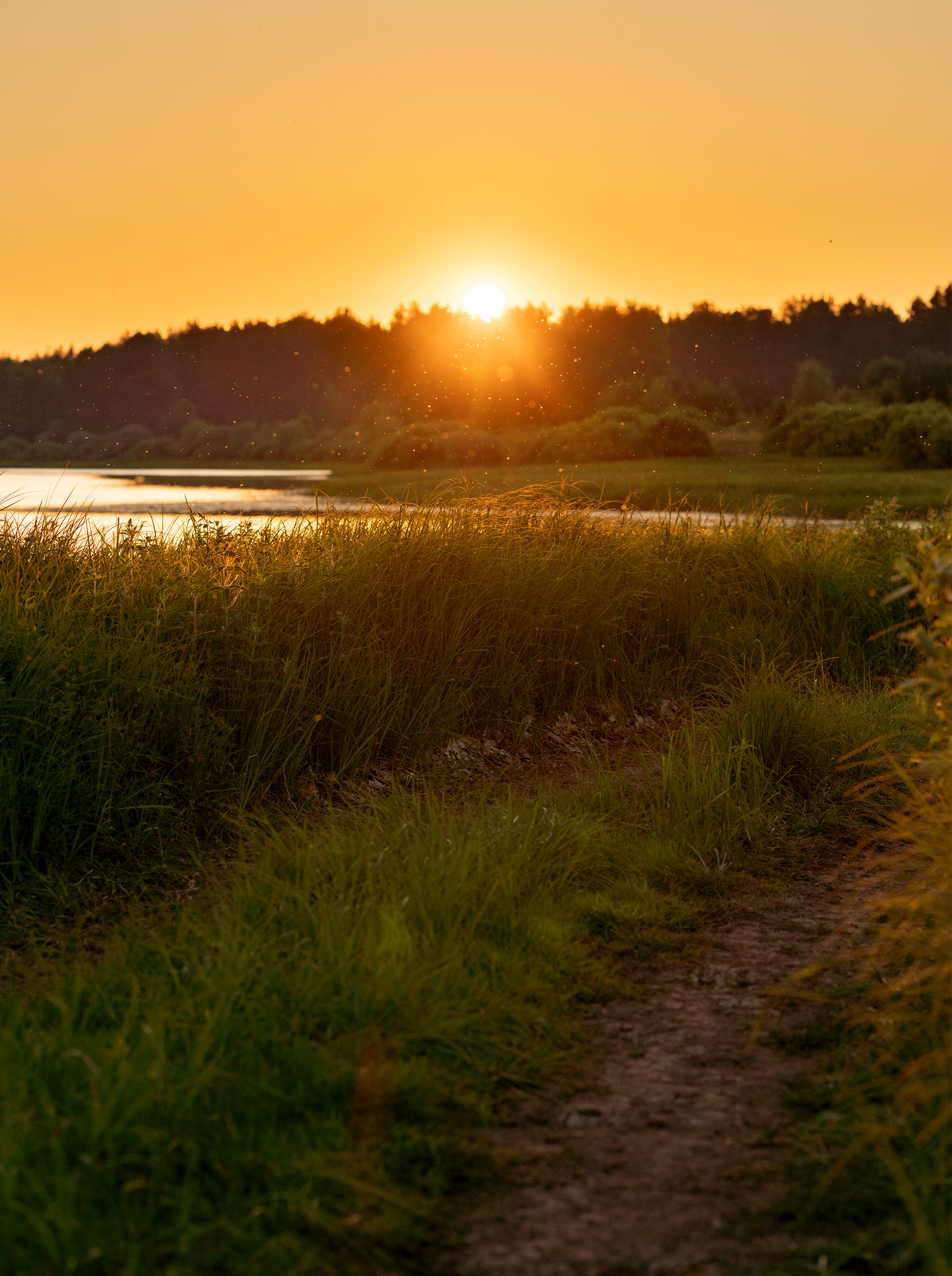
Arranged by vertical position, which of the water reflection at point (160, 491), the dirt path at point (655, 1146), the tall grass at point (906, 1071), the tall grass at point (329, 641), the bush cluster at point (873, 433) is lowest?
the dirt path at point (655, 1146)

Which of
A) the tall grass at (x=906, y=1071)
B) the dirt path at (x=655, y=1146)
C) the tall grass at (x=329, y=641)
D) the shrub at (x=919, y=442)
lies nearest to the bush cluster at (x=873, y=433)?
the shrub at (x=919, y=442)

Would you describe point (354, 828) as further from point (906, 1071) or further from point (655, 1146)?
point (906, 1071)

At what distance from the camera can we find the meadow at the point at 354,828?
2266 millimetres

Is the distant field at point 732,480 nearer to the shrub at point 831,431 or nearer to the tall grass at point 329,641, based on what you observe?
the shrub at point 831,431

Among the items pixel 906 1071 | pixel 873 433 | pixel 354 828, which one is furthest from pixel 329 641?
pixel 873 433

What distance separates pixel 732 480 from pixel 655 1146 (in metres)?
32.1

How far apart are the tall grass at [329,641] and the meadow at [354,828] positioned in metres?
0.02

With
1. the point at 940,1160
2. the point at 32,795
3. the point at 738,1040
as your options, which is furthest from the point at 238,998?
the point at 32,795

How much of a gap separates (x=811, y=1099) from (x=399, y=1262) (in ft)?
3.69

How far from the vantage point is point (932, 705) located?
3.90 meters

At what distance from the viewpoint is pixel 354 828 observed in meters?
4.44

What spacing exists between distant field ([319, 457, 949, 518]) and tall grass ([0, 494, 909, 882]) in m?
17.8

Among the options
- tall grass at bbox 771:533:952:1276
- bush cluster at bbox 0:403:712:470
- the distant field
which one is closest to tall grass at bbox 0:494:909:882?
tall grass at bbox 771:533:952:1276

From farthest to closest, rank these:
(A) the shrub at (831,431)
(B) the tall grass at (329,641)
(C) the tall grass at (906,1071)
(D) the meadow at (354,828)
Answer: (A) the shrub at (831,431), (B) the tall grass at (329,641), (D) the meadow at (354,828), (C) the tall grass at (906,1071)
